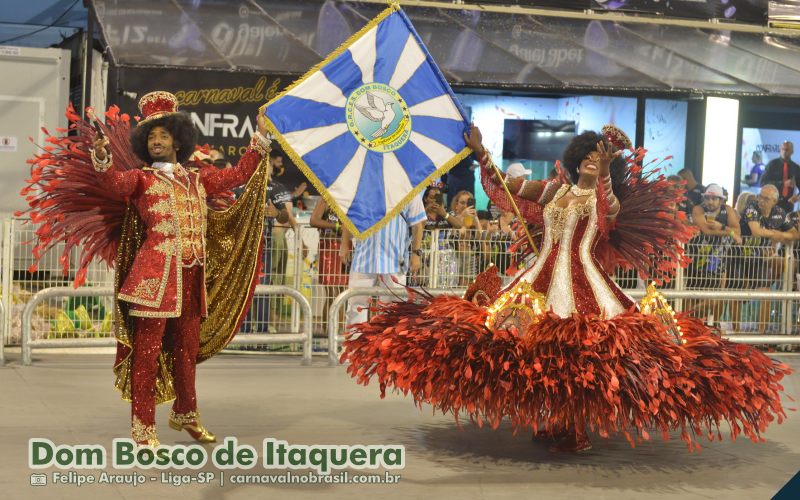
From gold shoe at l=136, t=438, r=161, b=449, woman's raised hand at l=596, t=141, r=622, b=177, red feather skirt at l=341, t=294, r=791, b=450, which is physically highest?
woman's raised hand at l=596, t=141, r=622, b=177

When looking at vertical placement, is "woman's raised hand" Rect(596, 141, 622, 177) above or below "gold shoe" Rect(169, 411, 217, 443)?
above

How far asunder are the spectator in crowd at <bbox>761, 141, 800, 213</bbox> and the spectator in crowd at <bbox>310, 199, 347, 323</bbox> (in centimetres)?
767

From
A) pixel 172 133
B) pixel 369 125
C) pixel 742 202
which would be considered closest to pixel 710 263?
pixel 742 202

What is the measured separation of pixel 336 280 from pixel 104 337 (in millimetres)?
2070

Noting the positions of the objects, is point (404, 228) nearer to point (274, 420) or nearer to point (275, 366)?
point (275, 366)

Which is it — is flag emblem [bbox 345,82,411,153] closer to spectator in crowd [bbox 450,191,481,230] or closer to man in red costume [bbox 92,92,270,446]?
man in red costume [bbox 92,92,270,446]

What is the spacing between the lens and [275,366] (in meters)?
10.2

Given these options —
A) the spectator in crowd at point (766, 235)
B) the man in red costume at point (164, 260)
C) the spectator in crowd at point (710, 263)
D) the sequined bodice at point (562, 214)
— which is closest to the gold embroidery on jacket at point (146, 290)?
the man in red costume at point (164, 260)

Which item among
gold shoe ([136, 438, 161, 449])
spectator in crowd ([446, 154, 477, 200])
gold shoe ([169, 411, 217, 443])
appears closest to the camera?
gold shoe ([136, 438, 161, 449])

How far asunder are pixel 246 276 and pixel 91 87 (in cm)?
722

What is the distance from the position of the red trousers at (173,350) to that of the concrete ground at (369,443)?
14.0 inches

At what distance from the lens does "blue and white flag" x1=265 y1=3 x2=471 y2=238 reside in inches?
259

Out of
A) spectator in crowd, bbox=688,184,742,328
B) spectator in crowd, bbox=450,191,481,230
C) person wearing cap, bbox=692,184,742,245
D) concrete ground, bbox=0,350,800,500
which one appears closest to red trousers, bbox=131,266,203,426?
concrete ground, bbox=0,350,800,500

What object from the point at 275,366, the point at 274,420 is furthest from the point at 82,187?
the point at 275,366
